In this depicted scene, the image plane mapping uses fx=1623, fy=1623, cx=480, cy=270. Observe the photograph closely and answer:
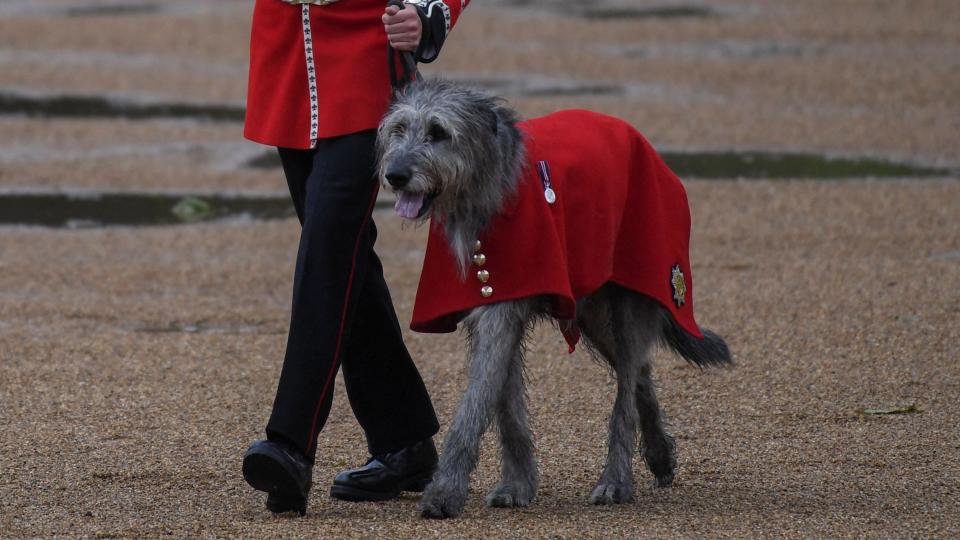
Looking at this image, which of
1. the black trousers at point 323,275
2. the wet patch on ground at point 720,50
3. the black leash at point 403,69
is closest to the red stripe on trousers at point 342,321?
the black trousers at point 323,275

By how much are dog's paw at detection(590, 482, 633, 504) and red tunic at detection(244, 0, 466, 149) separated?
1404mm

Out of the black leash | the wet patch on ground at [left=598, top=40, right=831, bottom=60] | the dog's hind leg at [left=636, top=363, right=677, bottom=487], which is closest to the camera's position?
the black leash

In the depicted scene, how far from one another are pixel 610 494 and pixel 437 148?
1341 millimetres

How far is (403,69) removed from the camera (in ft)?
16.5

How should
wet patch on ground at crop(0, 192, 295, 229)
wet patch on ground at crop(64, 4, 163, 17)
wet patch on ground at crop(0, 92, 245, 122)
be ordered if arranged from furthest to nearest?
wet patch on ground at crop(64, 4, 163, 17) → wet patch on ground at crop(0, 92, 245, 122) → wet patch on ground at crop(0, 192, 295, 229)

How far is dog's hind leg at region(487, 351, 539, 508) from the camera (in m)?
5.26

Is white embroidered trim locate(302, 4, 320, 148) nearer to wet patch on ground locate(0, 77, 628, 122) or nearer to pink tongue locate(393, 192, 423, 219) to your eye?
pink tongue locate(393, 192, 423, 219)

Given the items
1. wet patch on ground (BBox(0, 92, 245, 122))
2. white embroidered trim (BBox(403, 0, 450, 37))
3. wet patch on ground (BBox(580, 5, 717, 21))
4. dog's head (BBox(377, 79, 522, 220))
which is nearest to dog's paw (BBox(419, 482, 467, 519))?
dog's head (BBox(377, 79, 522, 220))

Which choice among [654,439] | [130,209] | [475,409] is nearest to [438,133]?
[475,409]

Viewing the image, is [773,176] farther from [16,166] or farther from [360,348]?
[360,348]

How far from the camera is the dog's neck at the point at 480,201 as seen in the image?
4.86 m

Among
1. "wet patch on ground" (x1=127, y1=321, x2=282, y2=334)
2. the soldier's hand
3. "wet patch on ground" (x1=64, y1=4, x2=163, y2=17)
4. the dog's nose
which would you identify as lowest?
"wet patch on ground" (x1=64, y1=4, x2=163, y2=17)

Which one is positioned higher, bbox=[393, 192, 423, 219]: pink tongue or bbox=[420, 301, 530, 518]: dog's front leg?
bbox=[393, 192, 423, 219]: pink tongue

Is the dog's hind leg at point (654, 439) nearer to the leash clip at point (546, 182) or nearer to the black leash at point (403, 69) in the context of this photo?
the leash clip at point (546, 182)
